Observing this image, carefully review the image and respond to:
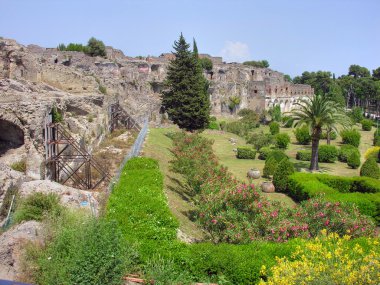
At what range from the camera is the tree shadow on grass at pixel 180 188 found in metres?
17.5

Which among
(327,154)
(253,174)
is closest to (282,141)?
(327,154)

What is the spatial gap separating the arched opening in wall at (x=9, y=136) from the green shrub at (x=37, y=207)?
631cm

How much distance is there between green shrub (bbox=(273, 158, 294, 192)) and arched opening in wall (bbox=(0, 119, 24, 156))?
14.6m

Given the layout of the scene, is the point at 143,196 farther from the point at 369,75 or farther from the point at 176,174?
the point at 369,75

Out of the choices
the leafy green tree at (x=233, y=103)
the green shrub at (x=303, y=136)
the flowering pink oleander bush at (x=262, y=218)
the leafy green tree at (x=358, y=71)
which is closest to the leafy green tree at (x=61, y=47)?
the leafy green tree at (x=233, y=103)

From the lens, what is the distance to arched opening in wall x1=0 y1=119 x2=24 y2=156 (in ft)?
53.0

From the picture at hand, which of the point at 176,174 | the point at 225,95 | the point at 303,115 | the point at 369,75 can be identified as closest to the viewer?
the point at 176,174

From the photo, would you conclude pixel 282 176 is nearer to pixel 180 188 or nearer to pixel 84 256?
pixel 180 188

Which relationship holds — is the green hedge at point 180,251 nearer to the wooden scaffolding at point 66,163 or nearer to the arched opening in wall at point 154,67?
the wooden scaffolding at point 66,163

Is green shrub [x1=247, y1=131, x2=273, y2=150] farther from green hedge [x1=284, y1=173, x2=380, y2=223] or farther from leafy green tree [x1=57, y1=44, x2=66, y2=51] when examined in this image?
leafy green tree [x1=57, y1=44, x2=66, y2=51]

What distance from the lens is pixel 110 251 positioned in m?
7.85

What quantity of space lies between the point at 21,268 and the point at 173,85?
33.0 m

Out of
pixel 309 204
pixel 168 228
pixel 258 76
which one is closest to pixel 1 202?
pixel 168 228

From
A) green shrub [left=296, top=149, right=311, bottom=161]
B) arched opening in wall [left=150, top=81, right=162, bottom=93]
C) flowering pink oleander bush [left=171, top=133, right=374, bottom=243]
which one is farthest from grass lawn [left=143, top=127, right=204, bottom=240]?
arched opening in wall [left=150, top=81, right=162, bottom=93]
